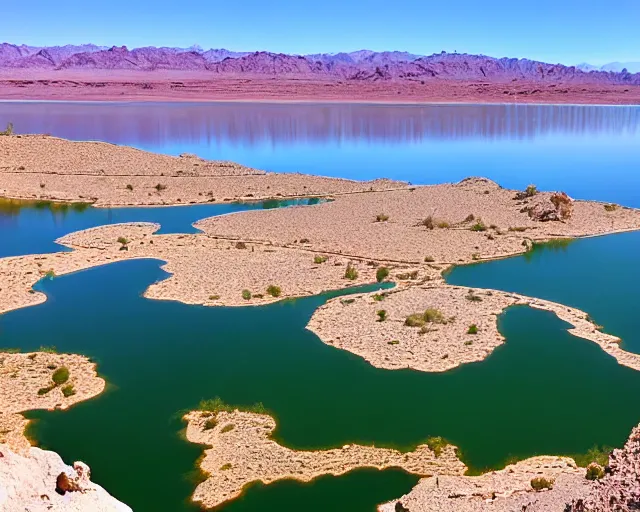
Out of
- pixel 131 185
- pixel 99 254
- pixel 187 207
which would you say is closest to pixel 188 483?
pixel 99 254

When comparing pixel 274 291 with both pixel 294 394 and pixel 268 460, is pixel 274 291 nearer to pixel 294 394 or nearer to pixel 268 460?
pixel 294 394

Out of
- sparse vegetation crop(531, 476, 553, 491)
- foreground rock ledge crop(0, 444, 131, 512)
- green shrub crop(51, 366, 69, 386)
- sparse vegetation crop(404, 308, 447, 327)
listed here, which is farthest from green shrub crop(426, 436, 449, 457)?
green shrub crop(51, 366, 69, 386)

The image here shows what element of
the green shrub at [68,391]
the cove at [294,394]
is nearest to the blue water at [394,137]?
the cove at [294,394]

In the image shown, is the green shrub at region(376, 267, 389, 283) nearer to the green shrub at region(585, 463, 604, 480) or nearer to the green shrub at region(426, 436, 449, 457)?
the green shrub at region(426, 436, 449, 457)

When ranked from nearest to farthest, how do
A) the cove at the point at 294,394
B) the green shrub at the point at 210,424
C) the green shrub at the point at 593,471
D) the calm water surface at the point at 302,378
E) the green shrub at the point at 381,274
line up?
the green shrub at the point at 593,471 < the cove at the point at 294,394 < the calm water surface at the point at 302,378 < the green shrub at the point at 210,424 < the green shrub at the point at 381,274

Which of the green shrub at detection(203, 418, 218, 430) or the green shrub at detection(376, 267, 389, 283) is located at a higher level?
the green shrub at detection(376, 267, 389, 283)

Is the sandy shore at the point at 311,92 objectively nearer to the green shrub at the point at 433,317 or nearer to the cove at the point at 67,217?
the cove at the point at 67,217

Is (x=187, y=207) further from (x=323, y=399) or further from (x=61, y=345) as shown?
(x=323, y=399)
